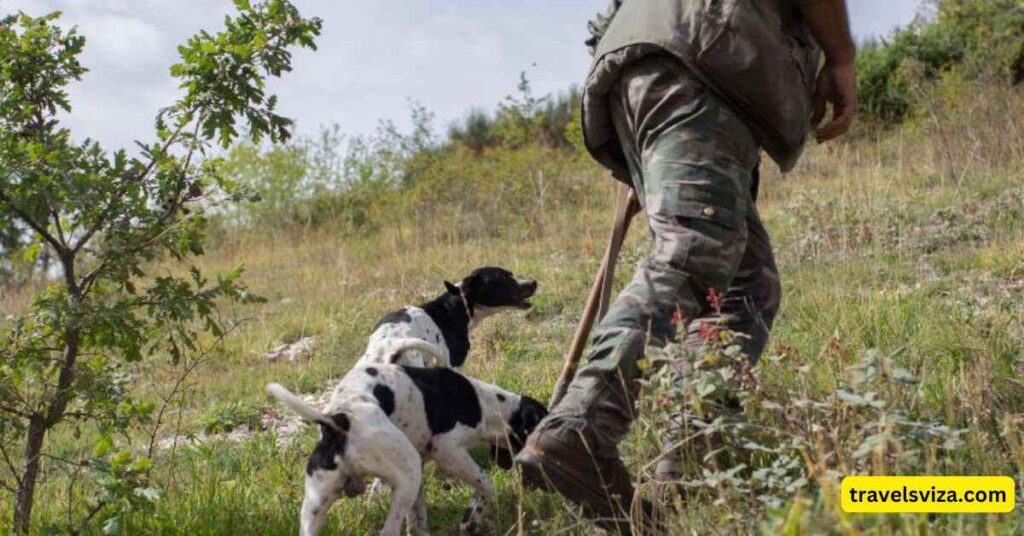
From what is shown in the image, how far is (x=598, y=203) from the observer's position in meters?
12.3

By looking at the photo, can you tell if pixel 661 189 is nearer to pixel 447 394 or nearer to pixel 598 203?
pixel 447 394

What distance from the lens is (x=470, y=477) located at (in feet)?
13.5

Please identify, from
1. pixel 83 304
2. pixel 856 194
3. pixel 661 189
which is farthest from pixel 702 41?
pixel 856 194

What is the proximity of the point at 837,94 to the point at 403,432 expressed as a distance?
1.98 m

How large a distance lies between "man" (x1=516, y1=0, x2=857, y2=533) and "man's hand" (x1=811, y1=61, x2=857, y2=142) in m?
0.13

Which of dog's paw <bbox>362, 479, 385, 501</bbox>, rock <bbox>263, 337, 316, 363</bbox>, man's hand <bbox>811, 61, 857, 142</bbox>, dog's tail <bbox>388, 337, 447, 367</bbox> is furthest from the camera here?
rock <bbox>263, 337, 316, 363</bbox>

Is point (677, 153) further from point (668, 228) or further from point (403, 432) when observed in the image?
point (403, 432)

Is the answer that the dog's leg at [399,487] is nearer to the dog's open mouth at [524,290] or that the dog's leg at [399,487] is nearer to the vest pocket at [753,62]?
the vest pocket at [753,62]

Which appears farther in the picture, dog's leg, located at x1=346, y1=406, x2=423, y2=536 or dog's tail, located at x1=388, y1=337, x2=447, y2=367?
dog's tail, located at x1=388, y1=337, x2=447, y2=367

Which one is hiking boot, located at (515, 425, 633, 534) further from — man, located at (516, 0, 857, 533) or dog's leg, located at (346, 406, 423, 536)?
dog's leg, located at (346, 406, 423, 536)

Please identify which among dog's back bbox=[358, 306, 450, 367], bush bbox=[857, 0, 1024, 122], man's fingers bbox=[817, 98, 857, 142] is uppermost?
bush bbox=[857, 0, 1024, 122]

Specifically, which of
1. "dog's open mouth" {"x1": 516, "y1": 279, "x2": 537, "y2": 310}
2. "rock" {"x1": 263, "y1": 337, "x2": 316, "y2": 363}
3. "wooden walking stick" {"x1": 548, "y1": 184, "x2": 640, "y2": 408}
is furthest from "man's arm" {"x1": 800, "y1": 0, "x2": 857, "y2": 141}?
"rock" {"x1": 263, "y1": 337, "x2": 316, "y2": 363}

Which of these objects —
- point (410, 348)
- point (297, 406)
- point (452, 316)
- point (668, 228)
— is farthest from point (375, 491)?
point (668, 228)

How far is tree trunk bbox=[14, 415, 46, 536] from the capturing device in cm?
381
